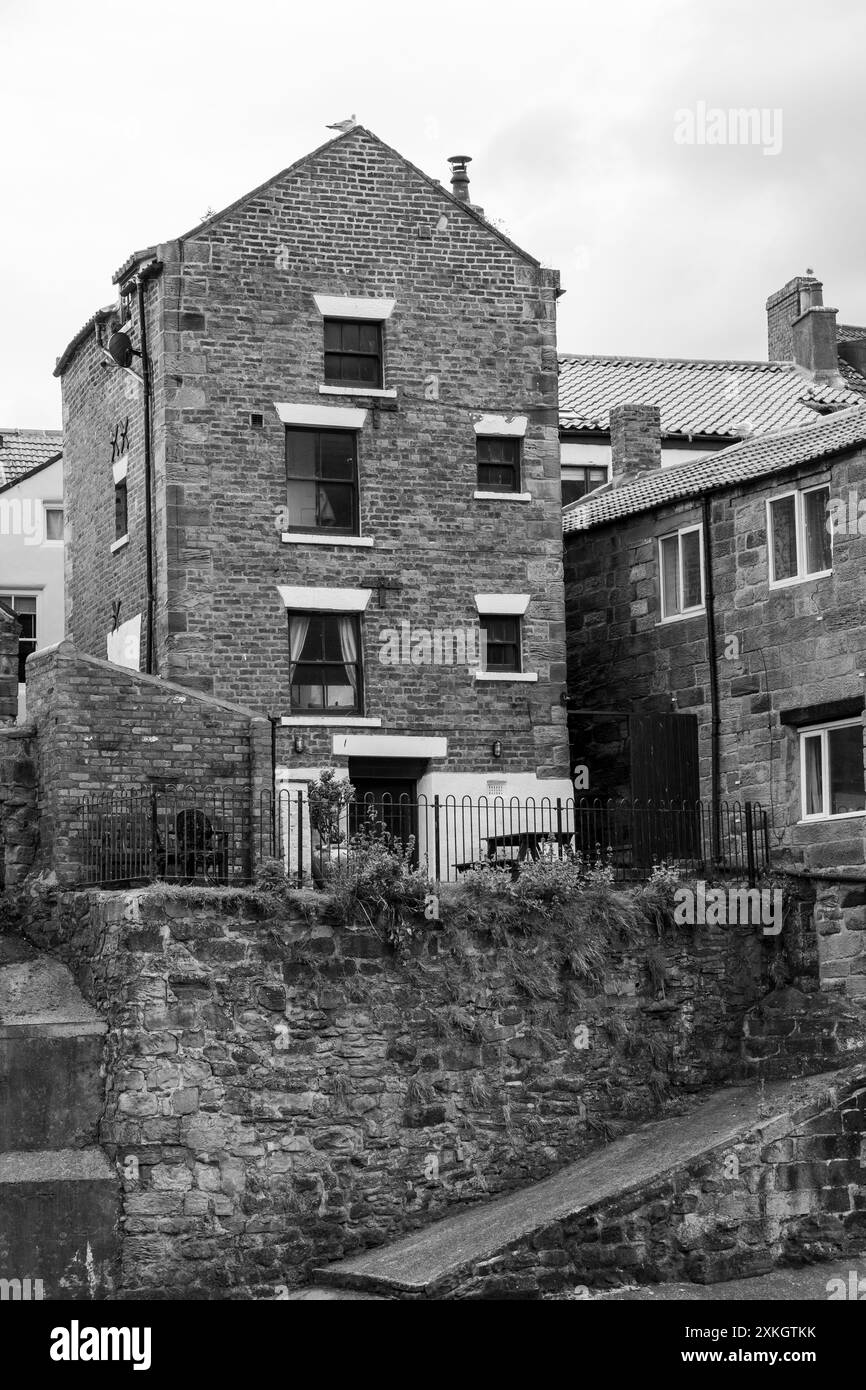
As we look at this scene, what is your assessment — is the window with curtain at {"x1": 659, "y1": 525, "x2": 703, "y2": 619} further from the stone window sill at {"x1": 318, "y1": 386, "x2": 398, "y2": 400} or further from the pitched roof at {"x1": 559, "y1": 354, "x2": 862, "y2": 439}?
the pitched roof at {"x1": 559, "y1": 354, "x2": 862, "y2": 439}

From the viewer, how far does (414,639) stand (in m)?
29.7

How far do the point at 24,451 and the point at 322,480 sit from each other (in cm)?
1980

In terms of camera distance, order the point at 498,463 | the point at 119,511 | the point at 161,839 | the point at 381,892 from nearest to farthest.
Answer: the point at 381,892
the point at 161,839
the point at 498,463
the point at 119,511

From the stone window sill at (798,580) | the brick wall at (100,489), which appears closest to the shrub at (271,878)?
the brick wall at (100,489)

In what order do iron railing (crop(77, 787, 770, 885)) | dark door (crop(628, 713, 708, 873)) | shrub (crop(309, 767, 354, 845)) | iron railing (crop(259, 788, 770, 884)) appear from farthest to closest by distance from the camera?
dark door (crop(628, 713, 708, 873)) < iron railing (crop(259, 788, 770, 884)) < shrub (crop(309, 767, 354, 845)) < iron railing (crop(77, 787, 770, 885))

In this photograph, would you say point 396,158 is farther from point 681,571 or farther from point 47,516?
point 47,516

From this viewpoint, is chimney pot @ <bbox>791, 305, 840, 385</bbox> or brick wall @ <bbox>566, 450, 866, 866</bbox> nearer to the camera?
brick wall @ <bbox>566, 450, 866, 866</bbox>

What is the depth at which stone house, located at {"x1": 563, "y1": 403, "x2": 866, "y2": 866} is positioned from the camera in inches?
1046

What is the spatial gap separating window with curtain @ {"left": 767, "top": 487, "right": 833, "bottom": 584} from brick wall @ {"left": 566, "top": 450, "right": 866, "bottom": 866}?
6.5 inches

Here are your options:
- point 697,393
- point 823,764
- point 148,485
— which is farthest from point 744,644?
point 697,393

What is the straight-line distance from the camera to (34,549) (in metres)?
45.6

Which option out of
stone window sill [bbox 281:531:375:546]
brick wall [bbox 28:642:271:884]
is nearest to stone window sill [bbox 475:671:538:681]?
stone window sill [bbox 281:531:375:546]
